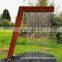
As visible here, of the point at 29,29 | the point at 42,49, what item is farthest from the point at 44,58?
the point at 29,29

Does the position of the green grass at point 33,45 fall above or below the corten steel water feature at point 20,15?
below

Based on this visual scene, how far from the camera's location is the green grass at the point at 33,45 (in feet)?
6.94

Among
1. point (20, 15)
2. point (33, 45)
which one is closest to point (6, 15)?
point (20, 15)

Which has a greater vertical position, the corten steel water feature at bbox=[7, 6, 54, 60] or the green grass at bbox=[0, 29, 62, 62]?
the corten steel water feature at bbox=[7, 6, 54, 60]

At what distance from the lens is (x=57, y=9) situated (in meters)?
2.16

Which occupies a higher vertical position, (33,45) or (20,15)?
(20,15)

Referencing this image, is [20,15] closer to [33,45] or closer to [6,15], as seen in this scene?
[6,15]

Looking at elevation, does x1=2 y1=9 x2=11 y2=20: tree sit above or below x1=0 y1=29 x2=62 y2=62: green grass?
above

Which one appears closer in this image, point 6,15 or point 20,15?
point 20,15

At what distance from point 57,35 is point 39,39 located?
6.1 inches

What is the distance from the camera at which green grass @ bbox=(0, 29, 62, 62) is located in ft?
6.94

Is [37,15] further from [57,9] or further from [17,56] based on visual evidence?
[17,56]

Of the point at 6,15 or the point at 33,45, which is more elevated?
the point at 6,15

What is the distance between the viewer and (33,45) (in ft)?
7.04
